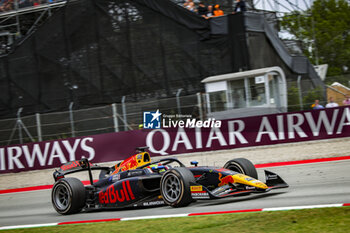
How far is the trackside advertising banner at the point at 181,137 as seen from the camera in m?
13.8

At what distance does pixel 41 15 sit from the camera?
73.2ft

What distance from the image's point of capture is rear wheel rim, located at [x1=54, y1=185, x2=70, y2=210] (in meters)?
9.48

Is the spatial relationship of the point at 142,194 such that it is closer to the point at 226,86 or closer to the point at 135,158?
the point at 135,158

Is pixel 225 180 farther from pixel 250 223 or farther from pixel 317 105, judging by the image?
pixel 317 105

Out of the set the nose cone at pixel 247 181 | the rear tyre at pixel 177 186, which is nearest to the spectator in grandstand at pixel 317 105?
the nose cone at pixel 247 181

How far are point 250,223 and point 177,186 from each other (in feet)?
6.33

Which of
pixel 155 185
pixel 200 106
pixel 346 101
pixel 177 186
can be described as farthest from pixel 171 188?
pixel 346 101

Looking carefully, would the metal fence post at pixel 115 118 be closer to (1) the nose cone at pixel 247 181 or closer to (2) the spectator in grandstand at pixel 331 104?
(2) the spectator in grandstand at pixel 331 104

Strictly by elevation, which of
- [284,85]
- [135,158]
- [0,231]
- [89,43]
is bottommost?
[0,231]

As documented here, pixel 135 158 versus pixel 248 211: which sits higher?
pixel 135 158

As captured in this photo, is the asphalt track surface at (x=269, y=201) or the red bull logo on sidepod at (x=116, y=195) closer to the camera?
the asphalt track surface at (x=269, y=201)

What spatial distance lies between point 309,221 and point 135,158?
409cm

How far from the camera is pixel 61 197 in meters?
9.69

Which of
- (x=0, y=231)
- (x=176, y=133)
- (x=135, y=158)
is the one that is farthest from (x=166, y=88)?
(x=0, y=231)
